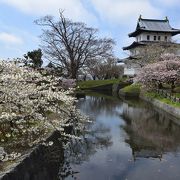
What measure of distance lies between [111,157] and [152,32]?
181 feet

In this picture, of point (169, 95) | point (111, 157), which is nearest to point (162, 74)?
point (169, 95)

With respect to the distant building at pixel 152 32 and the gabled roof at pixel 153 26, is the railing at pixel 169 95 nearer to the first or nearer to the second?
the distant building at pixel 152 32

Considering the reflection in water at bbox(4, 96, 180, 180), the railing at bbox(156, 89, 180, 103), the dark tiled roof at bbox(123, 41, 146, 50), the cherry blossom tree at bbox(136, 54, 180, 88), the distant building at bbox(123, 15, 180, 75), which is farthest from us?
the distant building at bbox(123, 15, 180, 75)

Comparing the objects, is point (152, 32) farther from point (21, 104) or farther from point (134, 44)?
point (21, 104)

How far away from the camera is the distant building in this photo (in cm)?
6500

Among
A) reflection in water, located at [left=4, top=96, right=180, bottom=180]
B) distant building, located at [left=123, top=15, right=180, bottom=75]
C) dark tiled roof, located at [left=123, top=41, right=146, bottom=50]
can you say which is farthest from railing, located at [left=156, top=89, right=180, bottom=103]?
distant building, located at [left=123, top=15, right=180, bottom=75]

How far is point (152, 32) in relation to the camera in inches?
2586

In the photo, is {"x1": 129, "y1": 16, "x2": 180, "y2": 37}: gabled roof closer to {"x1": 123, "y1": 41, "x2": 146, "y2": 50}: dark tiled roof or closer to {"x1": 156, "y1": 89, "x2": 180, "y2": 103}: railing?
{"x1": 123, "y1": 41, "x2": 146, "y2": 50}: dark tiled roof

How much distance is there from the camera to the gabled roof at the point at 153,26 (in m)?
65.2

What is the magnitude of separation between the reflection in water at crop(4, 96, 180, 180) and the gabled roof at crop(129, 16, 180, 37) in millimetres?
47231

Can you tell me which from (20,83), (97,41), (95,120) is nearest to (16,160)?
(20,83)

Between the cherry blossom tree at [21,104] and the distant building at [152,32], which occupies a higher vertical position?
the distant building at [152,32]

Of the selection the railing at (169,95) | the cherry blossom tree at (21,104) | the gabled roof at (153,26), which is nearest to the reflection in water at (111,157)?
the cherry blossom tree at (21,104)

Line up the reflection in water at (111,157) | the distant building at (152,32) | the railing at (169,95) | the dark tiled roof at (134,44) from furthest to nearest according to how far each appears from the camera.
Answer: the distant building at (152,32) → the dark tiled roof at (134,44) → the railing at (169,95) → the reflection in water at (111,157)
